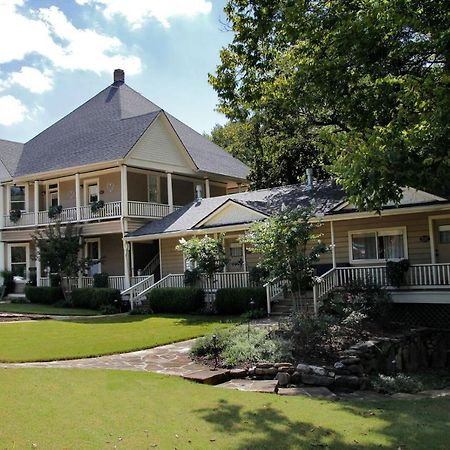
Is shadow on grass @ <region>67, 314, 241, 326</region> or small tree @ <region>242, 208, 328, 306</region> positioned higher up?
small tree @ <region>242, 208, 328, 306</region>

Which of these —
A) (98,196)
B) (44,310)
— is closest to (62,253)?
(44,310)

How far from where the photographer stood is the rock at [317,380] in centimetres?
1015

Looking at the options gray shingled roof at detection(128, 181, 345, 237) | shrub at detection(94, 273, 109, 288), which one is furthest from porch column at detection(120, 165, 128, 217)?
shrub at detection(94, 273, 109, 288)

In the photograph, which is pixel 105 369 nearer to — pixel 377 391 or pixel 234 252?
pixel 377 391

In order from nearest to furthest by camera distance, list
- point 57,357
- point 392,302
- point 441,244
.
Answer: point 57,357, point 392,302, point 441,244

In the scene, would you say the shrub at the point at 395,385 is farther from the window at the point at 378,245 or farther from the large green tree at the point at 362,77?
the window at the point at 378,245

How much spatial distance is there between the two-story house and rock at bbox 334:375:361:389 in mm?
16910

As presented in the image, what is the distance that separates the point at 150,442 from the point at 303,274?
33.5ft

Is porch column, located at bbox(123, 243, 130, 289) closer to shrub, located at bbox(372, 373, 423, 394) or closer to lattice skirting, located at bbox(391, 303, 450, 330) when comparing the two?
lattice skirting, located at bbox(391, 303, 450, 330)

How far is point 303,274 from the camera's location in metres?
15.7

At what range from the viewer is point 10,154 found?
32.7 metres

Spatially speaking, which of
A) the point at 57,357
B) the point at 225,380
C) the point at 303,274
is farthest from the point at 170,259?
the point at 225,380

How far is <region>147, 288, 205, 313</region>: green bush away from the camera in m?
21.9

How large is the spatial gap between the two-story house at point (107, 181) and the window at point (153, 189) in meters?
0.06
